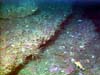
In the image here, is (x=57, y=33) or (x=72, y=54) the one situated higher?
(x=57, y=33)

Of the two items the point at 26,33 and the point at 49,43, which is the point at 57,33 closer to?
the point at 49,43

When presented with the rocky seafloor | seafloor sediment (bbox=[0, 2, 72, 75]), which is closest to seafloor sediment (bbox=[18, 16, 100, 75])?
the rocky seafloor

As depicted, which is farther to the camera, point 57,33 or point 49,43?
point 57,33

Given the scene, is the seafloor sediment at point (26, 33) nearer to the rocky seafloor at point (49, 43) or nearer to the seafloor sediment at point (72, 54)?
the rocky seafloor at point (49, 43)

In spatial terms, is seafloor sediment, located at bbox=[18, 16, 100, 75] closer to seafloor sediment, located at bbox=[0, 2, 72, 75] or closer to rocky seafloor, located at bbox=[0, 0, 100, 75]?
rocky seafloor, located at bbox=[0, 0, 100, 75]

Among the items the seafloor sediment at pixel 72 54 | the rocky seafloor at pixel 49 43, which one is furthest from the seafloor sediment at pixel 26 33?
the seafloor sediment at pixel 72 54

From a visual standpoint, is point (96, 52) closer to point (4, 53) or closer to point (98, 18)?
point (98, 18)

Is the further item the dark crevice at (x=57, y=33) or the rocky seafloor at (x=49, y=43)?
the dark crevice at (x=57, y=33)

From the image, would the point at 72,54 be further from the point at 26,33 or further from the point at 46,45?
the point at 26,33

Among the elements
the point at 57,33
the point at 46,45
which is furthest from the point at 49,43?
the point at 57,33
